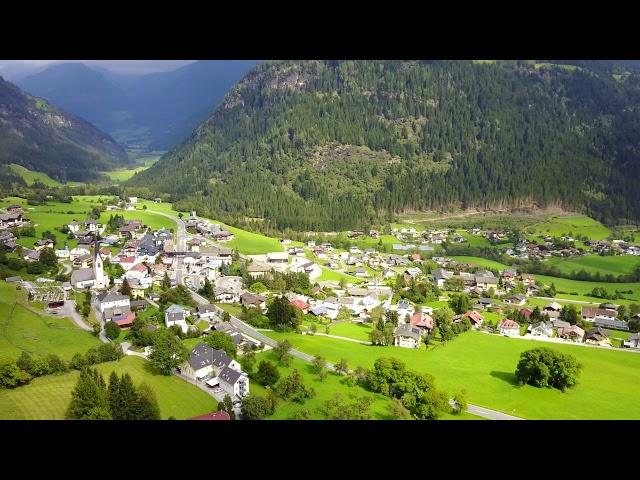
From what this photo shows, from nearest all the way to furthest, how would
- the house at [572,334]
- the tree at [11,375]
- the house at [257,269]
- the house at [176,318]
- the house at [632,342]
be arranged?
the tree at [11,375], the house at [176,318], the house at [632,342], the house at [572,334], the house at [257,269]

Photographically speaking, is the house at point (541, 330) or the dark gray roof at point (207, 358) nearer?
the dark gray roof at point (207, 358)

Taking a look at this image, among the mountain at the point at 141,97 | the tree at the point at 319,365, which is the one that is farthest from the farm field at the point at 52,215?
the mountain at the point at 141,97

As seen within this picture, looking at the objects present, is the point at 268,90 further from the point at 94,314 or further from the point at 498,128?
the point at 94,314

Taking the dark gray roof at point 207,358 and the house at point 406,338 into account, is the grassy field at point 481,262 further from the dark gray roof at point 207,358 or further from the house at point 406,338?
the dark gray roof at point 207,358

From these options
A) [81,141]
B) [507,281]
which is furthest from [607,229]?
[81,141]

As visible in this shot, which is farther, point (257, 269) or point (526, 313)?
point (257, 269)

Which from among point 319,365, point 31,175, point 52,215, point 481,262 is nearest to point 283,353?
point 319,365

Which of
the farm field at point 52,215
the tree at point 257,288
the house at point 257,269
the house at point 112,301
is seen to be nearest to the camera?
the house at point 112,301

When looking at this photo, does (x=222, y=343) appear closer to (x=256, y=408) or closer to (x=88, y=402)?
(x=256, y=408)
